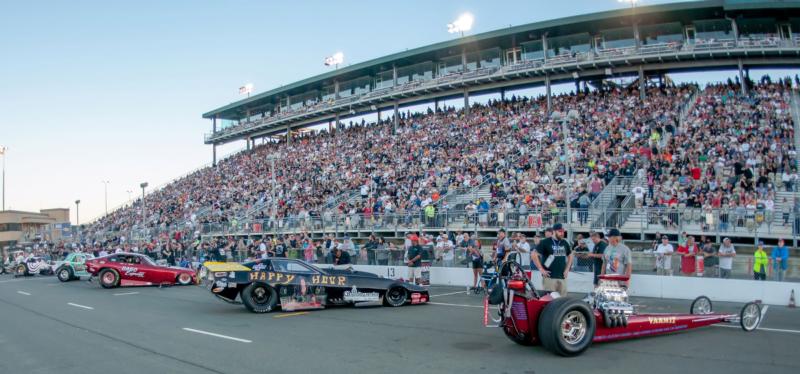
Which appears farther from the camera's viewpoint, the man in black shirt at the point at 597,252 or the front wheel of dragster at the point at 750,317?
the man in black shirt at the point at 597,252

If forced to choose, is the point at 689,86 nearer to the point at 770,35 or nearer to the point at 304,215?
the point at 770,35

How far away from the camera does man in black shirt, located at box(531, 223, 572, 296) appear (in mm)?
10891

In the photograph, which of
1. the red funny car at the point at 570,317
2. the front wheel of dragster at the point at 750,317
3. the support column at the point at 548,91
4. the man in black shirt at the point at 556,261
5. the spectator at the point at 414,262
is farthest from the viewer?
the support column at the point at 548,91

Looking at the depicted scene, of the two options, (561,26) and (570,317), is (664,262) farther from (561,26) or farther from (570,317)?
(561,26)

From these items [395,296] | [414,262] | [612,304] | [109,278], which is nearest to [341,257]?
[414,262]

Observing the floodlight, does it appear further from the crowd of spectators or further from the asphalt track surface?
the asphalt track surface

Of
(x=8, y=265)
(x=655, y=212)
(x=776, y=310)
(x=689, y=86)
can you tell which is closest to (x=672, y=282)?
(x=776, y=310)

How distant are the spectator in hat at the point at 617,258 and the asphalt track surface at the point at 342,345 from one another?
0.91m

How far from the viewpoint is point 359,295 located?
49.3 ft

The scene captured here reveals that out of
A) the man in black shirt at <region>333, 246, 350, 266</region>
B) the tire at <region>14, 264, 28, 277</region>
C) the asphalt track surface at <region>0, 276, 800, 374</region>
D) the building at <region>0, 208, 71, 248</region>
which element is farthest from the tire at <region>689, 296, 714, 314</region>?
the building at <region>0, 208, 71, 248</region>

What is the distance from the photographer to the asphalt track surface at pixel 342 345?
8.15m

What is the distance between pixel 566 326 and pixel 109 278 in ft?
61.2

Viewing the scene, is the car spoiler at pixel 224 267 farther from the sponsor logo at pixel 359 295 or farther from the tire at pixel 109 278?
the tire at pixel 109 278

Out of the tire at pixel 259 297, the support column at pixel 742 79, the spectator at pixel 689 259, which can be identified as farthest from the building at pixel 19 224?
the spectator at pixel 689 259
